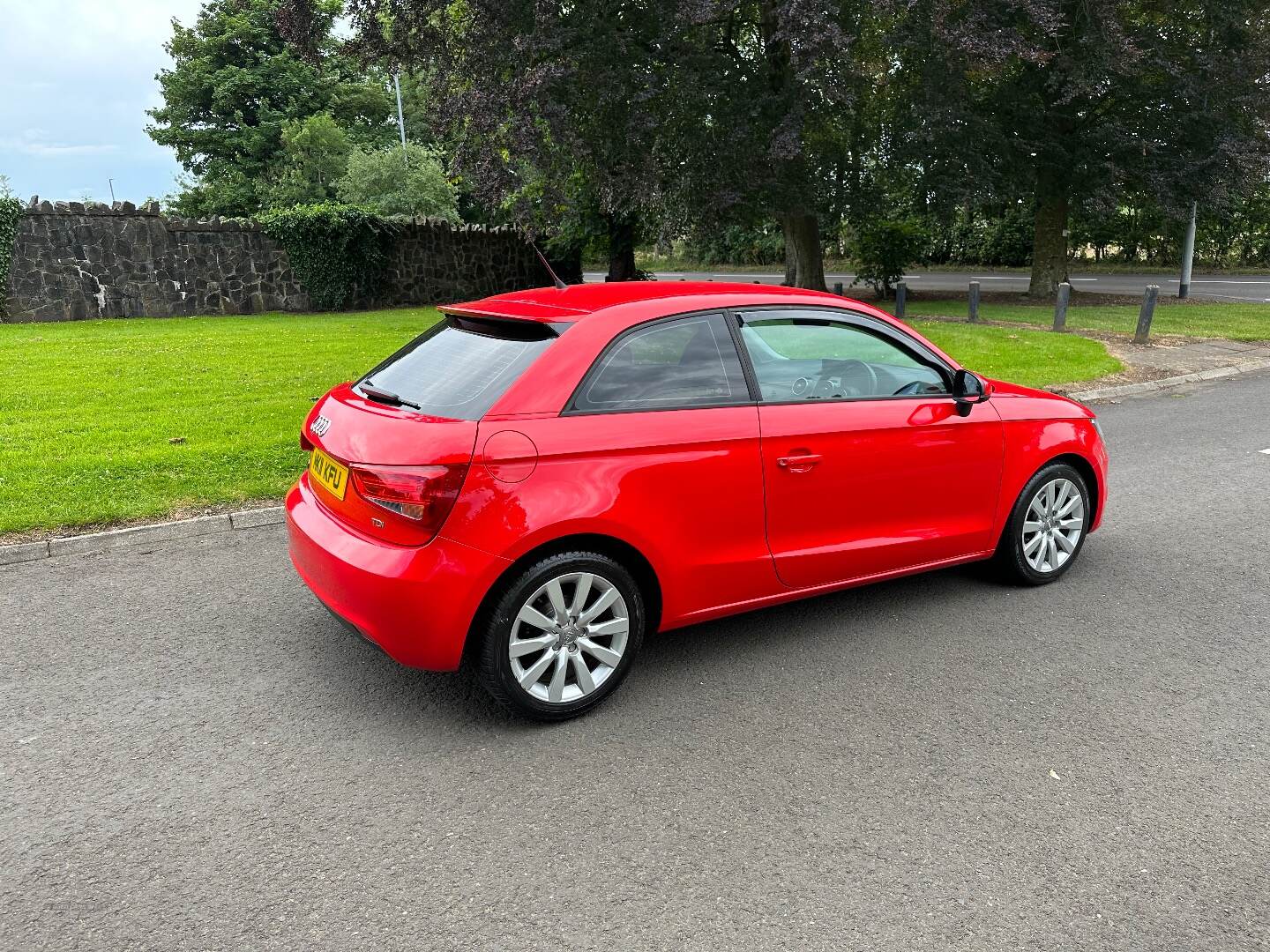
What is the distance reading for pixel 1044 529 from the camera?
16.1ft

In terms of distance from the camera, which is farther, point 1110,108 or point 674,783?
point 1110,108

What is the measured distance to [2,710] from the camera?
143 inches

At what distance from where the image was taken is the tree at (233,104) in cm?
4412

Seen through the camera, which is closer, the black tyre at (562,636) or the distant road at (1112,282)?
the black tyre at (562,636)

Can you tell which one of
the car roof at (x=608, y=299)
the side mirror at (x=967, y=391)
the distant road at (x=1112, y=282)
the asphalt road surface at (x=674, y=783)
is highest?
the car roof at (x=608, y=299)

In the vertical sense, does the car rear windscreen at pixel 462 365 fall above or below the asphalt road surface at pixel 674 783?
above

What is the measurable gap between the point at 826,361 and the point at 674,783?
217 centimetres

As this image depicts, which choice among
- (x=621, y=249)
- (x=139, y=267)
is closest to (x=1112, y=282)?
(x=621, y=249)

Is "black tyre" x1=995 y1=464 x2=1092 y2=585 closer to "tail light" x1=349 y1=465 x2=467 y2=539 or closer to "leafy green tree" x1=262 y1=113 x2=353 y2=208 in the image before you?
"tail light" x1=349 y1=465 x2=467 y2=539

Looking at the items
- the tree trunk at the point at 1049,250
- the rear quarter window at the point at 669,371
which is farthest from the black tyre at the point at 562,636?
the tree trunk at the point at 1049,250

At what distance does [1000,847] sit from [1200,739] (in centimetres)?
114

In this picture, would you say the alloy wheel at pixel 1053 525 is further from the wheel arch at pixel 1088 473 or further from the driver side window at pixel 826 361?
the driver side window at pixel 826 361

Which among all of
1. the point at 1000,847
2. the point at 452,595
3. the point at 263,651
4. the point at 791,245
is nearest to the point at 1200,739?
the point at 1000,847

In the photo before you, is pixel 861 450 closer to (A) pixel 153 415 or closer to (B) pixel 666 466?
(B) pixel 666 466
